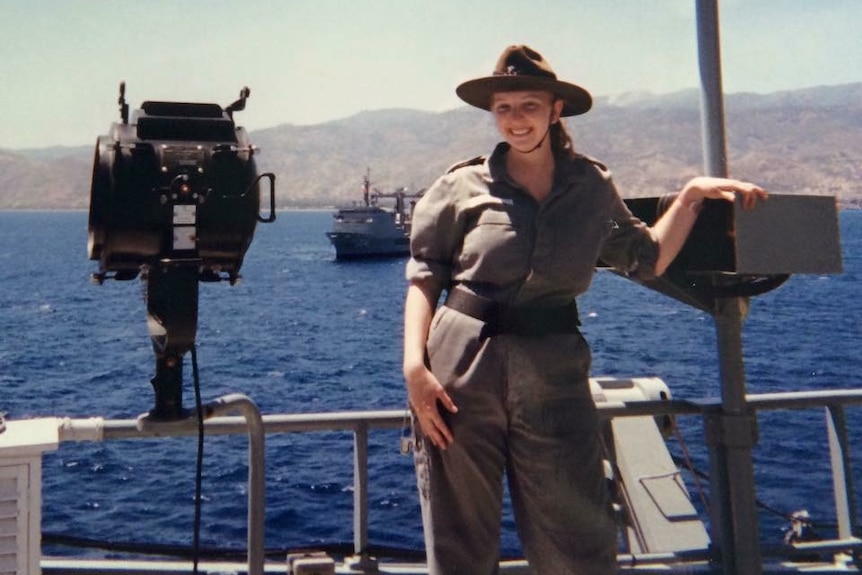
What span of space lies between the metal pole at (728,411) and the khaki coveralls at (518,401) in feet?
2.78

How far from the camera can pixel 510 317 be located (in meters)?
2.48

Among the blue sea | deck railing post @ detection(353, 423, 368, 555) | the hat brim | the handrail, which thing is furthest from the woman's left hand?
the blue sea

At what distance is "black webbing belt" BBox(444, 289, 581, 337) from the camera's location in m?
2.48

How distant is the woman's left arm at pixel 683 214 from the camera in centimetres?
275

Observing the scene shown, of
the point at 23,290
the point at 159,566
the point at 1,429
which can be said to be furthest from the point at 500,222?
the point at 23,290

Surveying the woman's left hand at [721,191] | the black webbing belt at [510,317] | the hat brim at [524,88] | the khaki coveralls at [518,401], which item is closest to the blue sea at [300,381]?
the khaki coveralls at [518,401]

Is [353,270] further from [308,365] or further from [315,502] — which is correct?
[315,502]

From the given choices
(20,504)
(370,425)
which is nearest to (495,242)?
(370,425)

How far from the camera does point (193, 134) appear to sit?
8.45ft

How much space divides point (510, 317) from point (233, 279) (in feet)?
2.88

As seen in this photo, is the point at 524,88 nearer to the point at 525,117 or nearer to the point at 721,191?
the point at 525,117

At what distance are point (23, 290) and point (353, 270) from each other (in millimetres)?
34608

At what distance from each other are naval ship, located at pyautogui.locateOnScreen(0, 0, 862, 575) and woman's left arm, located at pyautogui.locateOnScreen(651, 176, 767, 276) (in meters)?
0.10

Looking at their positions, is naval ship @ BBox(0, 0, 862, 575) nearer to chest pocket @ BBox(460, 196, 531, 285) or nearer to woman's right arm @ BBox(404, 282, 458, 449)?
woman's right arm @ BBox(404, 282, 458, 449)
